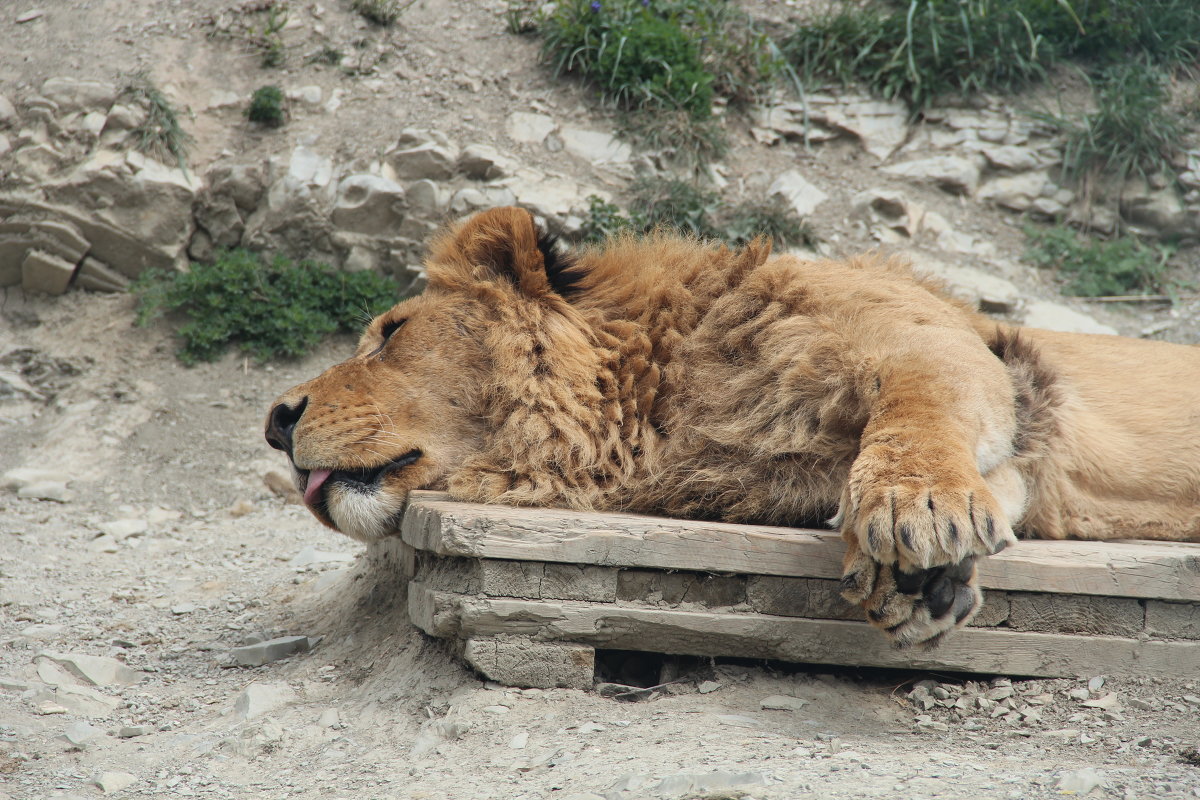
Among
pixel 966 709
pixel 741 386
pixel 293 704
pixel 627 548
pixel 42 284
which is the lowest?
pixel 42 284

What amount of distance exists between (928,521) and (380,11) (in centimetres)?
745

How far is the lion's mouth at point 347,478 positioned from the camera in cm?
334

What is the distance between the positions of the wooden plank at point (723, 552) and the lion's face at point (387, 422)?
0.45m

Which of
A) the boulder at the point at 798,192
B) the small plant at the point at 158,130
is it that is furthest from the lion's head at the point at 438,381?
the small plant at the point at 158,130

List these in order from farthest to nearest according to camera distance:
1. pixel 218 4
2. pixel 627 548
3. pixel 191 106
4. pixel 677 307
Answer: pixel 218 4 < pixel 191 106 < pixel 677 307 < pixel 627 548

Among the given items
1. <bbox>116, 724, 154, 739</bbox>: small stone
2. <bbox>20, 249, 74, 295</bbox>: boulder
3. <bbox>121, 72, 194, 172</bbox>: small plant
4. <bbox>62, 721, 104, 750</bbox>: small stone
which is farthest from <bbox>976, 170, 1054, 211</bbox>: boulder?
<bbox>62, 721, 104, 750</bbox>: small stone

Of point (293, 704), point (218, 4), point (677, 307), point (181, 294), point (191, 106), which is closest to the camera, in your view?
point (293, 704)

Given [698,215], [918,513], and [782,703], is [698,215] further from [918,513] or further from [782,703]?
[918,513]

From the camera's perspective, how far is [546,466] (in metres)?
3.29

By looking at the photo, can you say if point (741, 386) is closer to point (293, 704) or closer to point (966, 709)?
point (966, 709)

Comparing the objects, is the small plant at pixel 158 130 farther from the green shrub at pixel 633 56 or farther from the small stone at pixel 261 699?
the small stone at pixel 261 699

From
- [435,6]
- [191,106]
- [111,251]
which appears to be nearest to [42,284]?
[111,251]

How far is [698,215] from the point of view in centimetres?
736

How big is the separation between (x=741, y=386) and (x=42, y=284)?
6.09m
